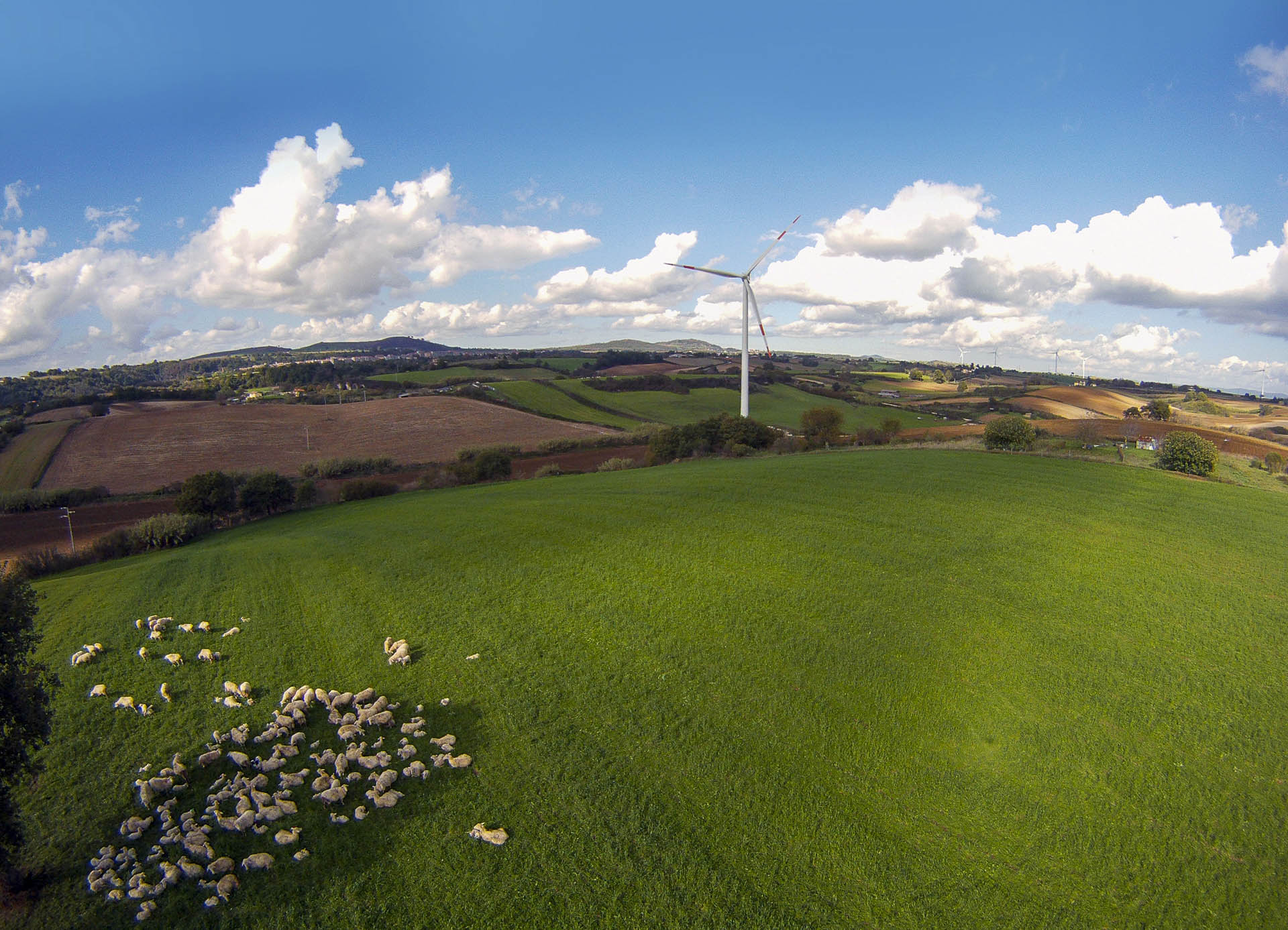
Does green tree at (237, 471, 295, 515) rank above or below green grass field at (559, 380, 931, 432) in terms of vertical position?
below

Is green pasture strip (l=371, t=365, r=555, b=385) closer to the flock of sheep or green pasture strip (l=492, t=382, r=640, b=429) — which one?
green pasture strip (l=492, t=382, r=640, b=429)

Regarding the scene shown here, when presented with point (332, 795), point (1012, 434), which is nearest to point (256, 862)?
point (332, 795)

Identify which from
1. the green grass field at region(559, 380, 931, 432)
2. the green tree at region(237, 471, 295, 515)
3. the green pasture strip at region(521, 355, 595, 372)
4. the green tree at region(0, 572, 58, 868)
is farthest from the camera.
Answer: the green pasture strip at region(521, 355, 595, 372)

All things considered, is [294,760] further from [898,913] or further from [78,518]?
[78,518]

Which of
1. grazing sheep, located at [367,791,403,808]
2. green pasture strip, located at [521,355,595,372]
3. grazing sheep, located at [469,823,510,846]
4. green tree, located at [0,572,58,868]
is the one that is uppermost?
green pasture strip, located at [521,355,595,372]

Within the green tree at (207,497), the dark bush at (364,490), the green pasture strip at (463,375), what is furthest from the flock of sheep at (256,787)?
the green pasture strip at (463,375)

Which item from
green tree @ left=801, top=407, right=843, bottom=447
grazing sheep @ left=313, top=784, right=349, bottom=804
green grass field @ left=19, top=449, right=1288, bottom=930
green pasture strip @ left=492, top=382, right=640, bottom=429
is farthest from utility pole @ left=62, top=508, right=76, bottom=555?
green tree @ left=801, top=407, right=843, bottom=447

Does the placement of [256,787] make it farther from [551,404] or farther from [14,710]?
[551,404]
